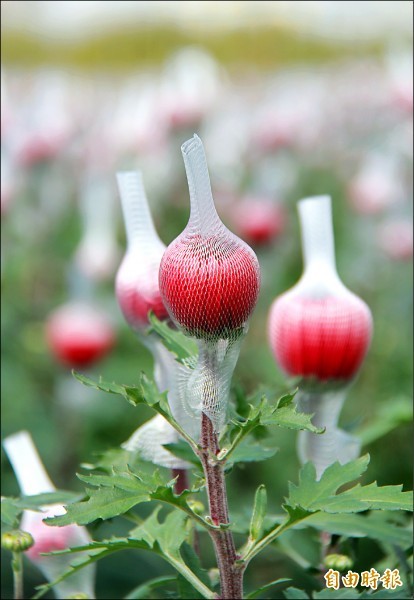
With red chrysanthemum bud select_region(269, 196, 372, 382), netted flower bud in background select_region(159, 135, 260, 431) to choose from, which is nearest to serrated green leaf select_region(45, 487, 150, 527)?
netted flower bud in background select_region(159, 135, 260, 431)

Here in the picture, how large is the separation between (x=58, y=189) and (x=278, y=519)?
241 cm

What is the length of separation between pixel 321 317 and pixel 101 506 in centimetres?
26

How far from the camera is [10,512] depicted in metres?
0.72

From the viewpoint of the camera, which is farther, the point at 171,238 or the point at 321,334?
the point at 171,238

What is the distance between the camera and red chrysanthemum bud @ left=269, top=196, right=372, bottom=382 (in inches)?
29.3

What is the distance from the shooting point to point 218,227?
55 cm

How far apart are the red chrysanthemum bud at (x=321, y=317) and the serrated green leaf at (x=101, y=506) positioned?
0.75ft

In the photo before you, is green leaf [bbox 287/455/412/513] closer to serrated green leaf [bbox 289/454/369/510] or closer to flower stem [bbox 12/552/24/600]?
A: serrated green leaf [bbox 289/454/369/510]

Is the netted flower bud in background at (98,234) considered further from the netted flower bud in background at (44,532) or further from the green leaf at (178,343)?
the green leaf at (178,343)

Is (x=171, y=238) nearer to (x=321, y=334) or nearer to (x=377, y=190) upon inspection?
(x=377, y=190)

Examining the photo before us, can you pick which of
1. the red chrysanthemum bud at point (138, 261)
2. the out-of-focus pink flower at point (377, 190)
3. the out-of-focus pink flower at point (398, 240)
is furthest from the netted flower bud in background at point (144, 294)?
the out-of-focus pink flower at point (377, 190)

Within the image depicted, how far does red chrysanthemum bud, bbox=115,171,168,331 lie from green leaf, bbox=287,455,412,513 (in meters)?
0.17

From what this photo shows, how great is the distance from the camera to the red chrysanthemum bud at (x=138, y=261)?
694 mm

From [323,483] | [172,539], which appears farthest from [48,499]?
[323,483]
